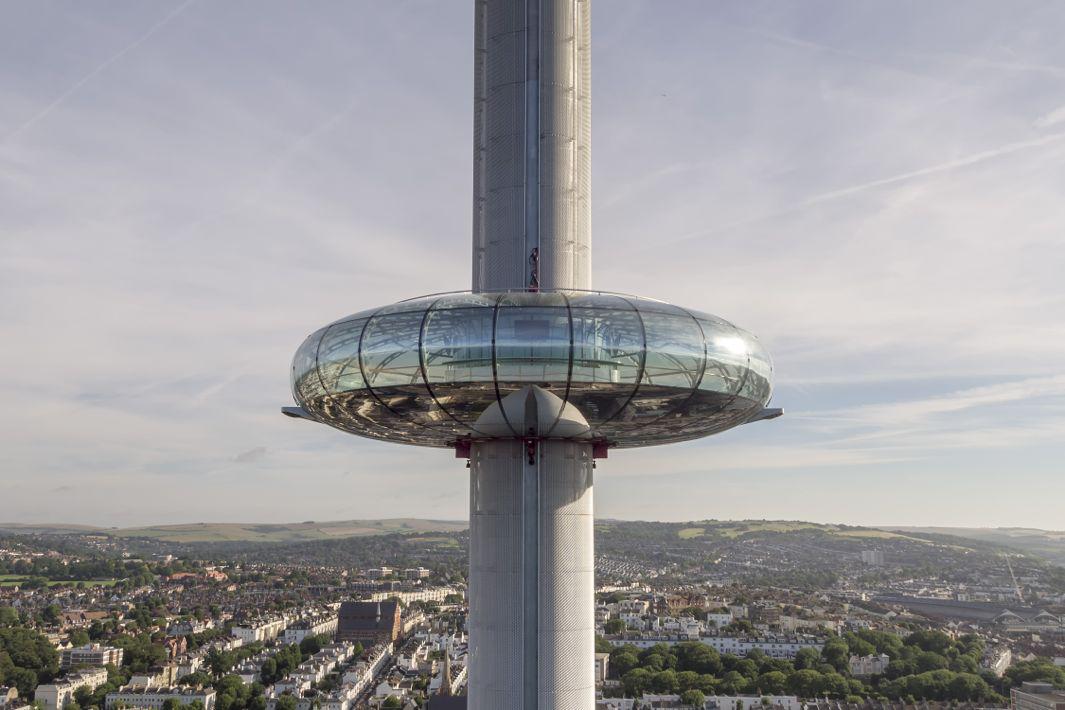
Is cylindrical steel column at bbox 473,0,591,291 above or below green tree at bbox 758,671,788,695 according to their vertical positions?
above

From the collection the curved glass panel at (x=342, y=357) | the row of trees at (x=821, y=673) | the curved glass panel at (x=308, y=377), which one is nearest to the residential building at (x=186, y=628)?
the row of trees at (x=821, y=673)

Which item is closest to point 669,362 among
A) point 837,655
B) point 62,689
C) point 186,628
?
point 62,689

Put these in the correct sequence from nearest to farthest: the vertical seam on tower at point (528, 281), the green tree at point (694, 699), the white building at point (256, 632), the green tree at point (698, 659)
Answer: the vertical seam on tower at point (528, 281)
the green tree at point (694, 699)
the green tree at point (698, 659)
the white building at point (256, 632)

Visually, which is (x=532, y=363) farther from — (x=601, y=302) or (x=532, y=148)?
(x=532, y=148)

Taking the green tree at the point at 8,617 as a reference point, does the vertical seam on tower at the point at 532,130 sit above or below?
above

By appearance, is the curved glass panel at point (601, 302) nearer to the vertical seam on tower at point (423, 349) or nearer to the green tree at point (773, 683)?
the vertical seam on tower at point (423, 349)

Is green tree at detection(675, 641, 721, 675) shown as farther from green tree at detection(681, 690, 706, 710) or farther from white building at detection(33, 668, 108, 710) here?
white building at detection(33, 668, 108, 710)

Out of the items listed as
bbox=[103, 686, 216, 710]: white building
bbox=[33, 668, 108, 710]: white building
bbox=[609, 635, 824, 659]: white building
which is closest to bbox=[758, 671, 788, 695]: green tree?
bbox=[609, 635, 824, 659]: white building
